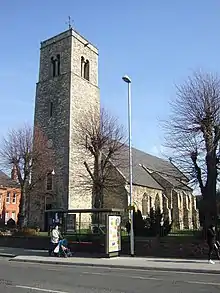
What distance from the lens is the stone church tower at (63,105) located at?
44719 millimetres

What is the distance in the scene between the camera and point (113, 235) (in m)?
20.0

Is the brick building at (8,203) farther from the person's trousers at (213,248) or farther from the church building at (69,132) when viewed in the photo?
the person's trousers at (213,248)

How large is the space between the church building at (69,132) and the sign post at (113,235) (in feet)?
65.2

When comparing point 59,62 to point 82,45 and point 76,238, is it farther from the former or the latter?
point 76,238

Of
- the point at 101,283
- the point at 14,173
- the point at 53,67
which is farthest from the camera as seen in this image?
the point at 53,67

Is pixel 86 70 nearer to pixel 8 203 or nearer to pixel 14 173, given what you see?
pixel 14 173

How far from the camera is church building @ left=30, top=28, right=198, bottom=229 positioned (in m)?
44.7

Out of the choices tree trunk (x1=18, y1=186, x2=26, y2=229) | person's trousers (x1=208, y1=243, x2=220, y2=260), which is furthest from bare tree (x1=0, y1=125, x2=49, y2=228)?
person's trousers (x1=208, y1=243, x2=220, y2=260)

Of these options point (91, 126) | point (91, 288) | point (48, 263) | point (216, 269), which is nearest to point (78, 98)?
point (91, 126)

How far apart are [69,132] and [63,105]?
4338 millimetres

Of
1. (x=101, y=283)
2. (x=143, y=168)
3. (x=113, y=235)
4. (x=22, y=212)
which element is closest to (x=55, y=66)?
(x=143, y=168)

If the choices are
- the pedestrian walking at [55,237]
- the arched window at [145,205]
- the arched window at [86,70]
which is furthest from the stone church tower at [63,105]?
the pedestrian walking at [55,237]

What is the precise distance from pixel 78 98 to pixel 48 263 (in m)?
32.7

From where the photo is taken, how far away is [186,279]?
479 inches
